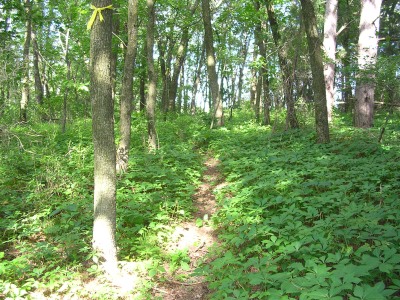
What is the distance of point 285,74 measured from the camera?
9953 mm

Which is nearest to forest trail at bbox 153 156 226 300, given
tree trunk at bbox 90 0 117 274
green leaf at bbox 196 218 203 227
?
green leaf at bbox 196 218 203 227

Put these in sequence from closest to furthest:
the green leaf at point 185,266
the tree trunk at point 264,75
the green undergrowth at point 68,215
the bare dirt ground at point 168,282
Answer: the bare dirt ground at point 168,282 → the green undergrowth at point 68,215 → the green leaf at point 185,266 → the tree trunk at point 264,75

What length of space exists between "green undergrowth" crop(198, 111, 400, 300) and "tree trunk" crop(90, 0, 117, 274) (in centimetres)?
137

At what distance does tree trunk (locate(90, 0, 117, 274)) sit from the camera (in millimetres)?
3697

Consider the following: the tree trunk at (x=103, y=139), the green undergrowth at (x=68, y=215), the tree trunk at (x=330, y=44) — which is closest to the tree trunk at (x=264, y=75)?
the tree trunk at (x=330, y=44)

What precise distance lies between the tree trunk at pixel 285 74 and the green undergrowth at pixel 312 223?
5.99 feet

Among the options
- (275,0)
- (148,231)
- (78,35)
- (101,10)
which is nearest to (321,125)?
(275,0)

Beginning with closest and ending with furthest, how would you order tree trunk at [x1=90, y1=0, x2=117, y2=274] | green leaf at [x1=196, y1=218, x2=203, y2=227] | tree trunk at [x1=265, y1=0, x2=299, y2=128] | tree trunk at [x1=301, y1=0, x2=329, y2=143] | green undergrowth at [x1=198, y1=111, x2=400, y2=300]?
green undergrowth at [x1=198, y1=111, x2=400, y2=300]
tree trunk at [x1=90, y1=0, x2=117, y2=274]
green leaf at [x1=196, y1=218, x2=203, y2=227]
tree trunk at [x1=301, y1=0, x2=329, y2=143]
tree trunk at [x1=265, y1=0, x2=299, y2=128]

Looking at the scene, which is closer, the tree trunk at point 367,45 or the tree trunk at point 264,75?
the tree trunk at point 367,45

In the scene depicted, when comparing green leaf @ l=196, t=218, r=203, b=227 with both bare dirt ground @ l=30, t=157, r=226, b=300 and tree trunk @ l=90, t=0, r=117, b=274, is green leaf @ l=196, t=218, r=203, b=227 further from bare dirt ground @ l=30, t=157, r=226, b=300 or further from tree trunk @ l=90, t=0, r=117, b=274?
tree trunk @ l=90, t=0, r=117, b=274

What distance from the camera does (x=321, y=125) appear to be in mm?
7809

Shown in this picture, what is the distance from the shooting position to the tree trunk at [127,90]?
6.57 metres

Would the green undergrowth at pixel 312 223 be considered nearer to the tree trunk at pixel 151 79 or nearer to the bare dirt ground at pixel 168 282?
the bare dirt ground at pixel 168 282

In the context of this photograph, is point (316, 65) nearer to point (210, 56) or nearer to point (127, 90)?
point (127, 90)
